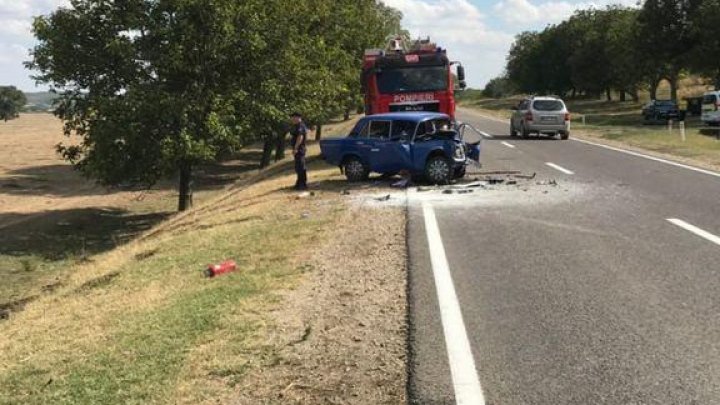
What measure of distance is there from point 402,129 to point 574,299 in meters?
9.59

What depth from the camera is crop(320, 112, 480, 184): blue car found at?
15.5m

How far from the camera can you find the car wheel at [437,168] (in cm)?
1553

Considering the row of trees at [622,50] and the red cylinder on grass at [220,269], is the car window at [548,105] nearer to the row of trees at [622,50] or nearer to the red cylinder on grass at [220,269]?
the red cylinder on grass at [220,269]

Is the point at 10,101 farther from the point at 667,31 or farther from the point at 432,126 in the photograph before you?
the point at 432,126

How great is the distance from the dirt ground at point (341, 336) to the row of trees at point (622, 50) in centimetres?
4605

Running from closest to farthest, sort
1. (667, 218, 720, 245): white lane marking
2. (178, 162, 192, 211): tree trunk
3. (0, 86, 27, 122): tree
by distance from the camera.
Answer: (667, 218, 720, 245): white lane marking < (178, 162, 192, 211): tree trunk < (0, 86, 27, 122): tree

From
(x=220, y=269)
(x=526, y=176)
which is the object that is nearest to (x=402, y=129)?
(x=526, y=176)

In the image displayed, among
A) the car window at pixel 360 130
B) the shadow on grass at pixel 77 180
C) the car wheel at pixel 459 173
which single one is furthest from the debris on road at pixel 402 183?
the shadow on grass at pixel 77 180

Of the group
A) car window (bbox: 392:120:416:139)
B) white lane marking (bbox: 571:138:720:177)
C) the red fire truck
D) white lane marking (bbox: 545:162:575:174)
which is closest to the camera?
car window (bbox: 392:120:416:139)

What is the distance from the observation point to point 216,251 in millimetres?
10727

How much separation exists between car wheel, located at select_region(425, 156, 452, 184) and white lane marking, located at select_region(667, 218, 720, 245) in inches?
219

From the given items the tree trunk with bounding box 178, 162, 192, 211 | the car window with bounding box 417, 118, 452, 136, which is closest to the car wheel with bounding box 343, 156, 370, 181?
the car window with bounding box 417, 118, 452, 136

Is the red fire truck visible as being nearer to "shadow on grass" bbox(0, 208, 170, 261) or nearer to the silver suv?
"shadow on grass" bbox(0, 208, 170, 261)

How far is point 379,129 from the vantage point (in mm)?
16266
